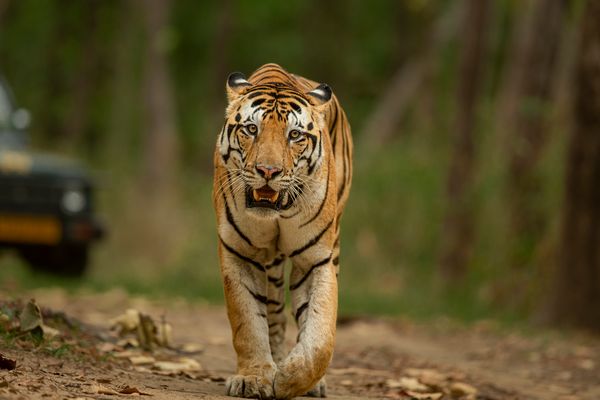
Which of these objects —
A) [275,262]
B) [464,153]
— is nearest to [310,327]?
[275,262]

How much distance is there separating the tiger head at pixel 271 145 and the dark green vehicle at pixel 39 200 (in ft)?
28.2

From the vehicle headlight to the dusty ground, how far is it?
1559mm

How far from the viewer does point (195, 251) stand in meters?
19.6

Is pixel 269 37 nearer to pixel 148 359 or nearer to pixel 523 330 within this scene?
pixel 523 330

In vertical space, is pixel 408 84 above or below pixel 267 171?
above

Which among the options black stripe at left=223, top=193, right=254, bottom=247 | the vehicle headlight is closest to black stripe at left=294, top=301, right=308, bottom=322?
black stripe at left=223, top=193, right=254, bottom=247

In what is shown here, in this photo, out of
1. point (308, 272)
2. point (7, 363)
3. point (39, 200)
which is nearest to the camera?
point (7, 363)

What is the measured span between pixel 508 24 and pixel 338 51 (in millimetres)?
9609

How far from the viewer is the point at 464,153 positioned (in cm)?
1794

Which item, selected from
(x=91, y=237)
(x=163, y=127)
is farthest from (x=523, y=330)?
(x=163, y=127)

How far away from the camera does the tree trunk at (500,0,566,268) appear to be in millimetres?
15805

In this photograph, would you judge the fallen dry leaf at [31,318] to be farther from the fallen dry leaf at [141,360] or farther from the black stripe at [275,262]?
the black stripe at [275,262]

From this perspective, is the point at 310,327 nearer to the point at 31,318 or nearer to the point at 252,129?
the point at 252,129

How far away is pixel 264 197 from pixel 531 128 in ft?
38.5
